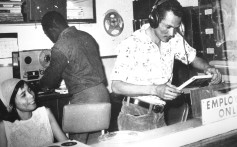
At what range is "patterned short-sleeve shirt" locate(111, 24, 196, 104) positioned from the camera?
6.14 ft

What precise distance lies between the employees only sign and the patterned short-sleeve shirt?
67 cm

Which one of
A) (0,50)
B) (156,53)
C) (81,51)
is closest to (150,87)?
(156,53)

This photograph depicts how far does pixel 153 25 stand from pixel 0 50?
2463 millimetres

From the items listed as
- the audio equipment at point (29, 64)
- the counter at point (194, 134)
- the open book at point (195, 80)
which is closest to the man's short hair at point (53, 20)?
the audio equipment at point (29, 64)

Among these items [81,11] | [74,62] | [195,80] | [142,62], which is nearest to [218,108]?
[195,80]

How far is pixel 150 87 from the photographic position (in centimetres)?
174

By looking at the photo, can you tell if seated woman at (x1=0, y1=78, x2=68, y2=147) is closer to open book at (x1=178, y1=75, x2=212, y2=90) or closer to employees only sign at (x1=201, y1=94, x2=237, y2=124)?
open book at (x1=178, y1=75, x2=212, y2=90)

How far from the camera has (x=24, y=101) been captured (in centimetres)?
216

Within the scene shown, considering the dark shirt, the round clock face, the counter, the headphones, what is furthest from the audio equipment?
the counter

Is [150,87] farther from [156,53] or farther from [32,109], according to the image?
[32,109]

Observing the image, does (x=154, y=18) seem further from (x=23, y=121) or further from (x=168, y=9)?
(x=23, y=121)

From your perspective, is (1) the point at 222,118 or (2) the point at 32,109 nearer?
(1) the point at 222,118

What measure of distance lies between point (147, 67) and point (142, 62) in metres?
0.05

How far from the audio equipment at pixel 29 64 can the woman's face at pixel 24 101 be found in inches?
52.0
